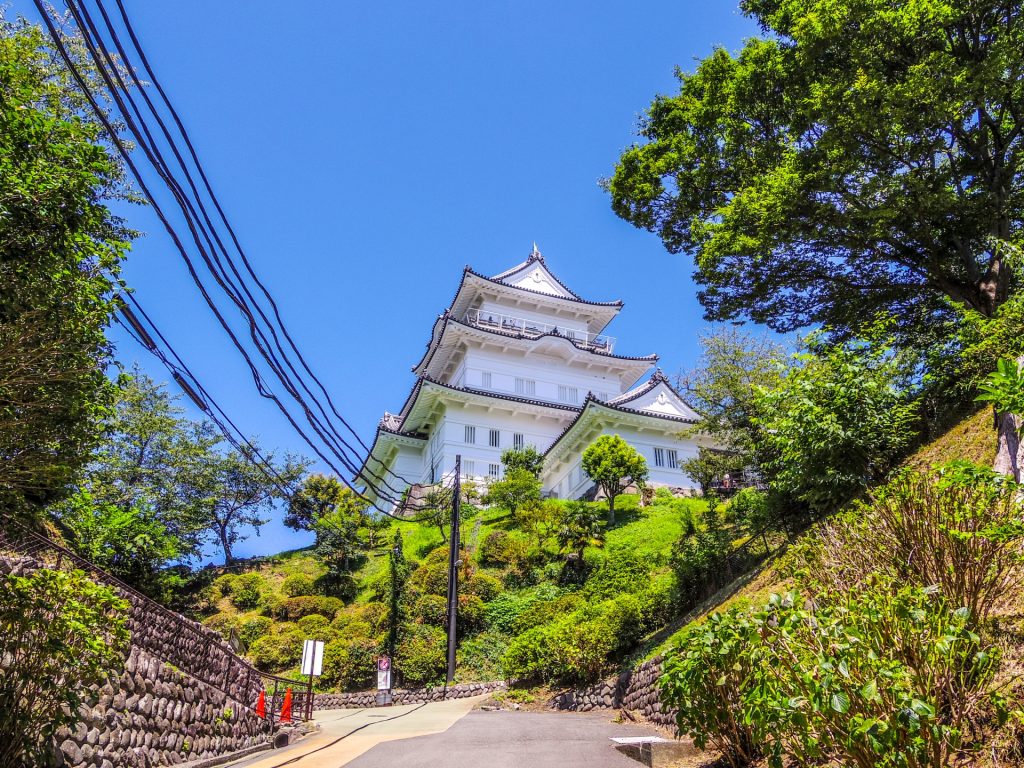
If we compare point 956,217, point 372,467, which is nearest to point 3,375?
point 956,217

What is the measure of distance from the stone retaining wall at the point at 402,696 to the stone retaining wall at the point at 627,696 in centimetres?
397

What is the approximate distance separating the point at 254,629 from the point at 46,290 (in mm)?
19255

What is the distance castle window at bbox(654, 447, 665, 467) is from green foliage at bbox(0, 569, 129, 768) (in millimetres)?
27053

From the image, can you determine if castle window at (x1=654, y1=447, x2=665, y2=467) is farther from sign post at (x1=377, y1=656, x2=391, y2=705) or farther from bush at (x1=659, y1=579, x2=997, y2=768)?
bush at (x1=659, y1=579, x2=997, y2=768)

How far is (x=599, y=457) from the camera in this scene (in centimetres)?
2638

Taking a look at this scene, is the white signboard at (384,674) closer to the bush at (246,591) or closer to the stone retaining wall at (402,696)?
the stone retaining wall at (402,696)

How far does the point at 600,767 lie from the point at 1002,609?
13.6 feet

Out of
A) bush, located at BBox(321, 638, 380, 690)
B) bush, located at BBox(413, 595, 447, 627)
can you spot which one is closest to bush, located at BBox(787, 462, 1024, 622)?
bush, located at BBox(413, 595, 447, 627)

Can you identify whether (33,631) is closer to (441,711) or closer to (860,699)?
(860,699)

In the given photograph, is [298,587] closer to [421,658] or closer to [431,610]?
[431,610]

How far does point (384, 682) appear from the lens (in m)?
17.0

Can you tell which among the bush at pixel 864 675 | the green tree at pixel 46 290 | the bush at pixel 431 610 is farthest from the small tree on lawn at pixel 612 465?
the bush at pixel 864 675

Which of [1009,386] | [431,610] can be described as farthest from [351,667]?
[1009,386]

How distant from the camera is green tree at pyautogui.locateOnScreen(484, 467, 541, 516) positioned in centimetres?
2764
